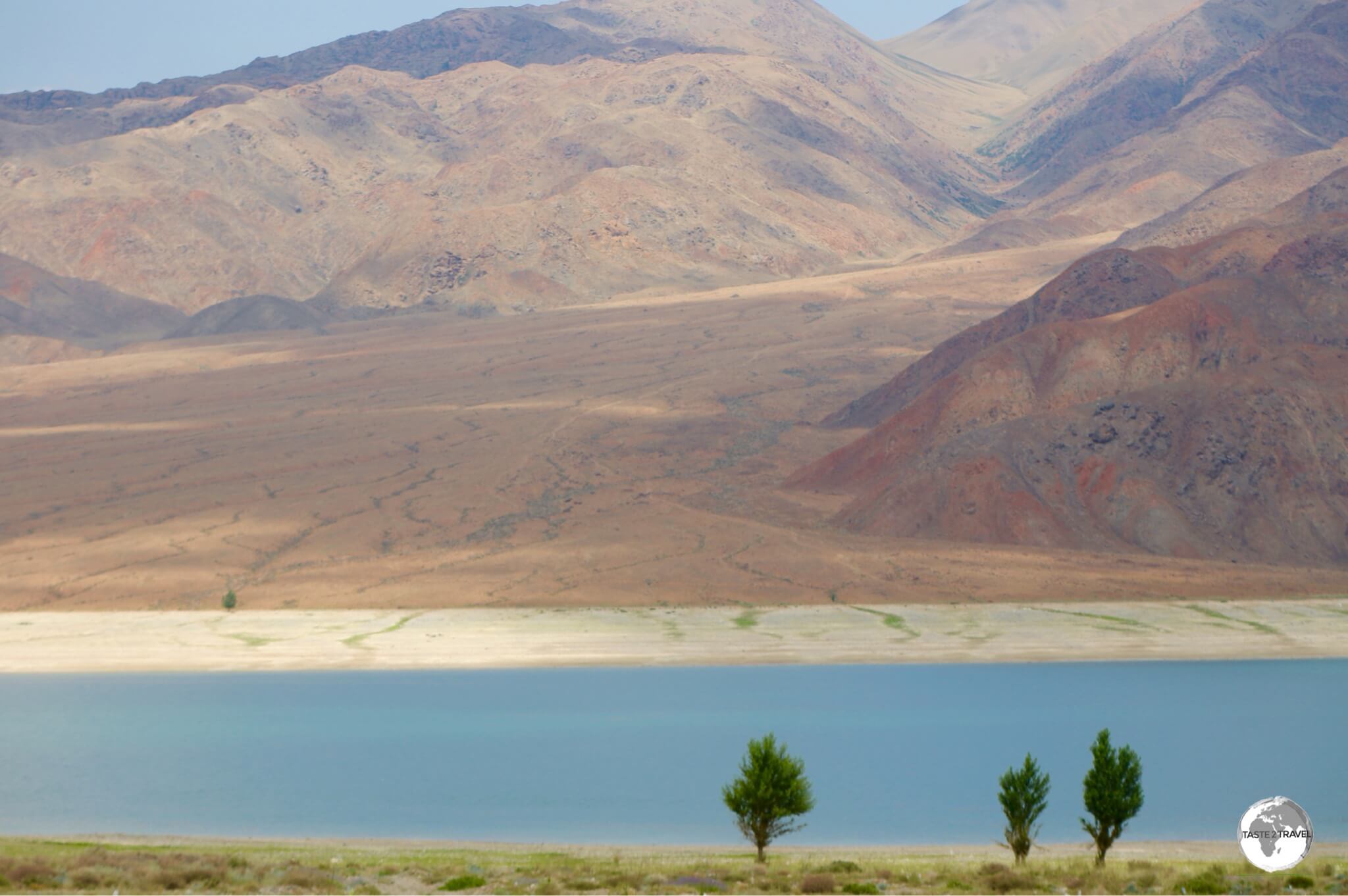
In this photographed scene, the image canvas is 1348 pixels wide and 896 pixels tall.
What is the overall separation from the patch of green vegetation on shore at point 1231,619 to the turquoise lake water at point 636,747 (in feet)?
15.1

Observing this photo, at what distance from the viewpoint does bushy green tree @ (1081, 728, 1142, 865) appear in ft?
83.5

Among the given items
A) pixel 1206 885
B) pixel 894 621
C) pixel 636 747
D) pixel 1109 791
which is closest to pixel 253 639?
pixel 636 747

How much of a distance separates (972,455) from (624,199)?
12588 centimetres

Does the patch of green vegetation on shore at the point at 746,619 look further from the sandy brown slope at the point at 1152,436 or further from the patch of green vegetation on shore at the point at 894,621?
the sandy brown slope at the point at 1152,436

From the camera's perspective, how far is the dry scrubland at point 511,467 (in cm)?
7125

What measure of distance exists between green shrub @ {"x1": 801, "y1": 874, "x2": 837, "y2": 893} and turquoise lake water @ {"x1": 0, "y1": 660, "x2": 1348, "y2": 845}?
7.78 metres

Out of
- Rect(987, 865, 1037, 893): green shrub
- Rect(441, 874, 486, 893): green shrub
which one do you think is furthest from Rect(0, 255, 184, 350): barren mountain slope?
Rect(987, 865, 1037, 893): green shrub

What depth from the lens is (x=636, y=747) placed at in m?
41.8

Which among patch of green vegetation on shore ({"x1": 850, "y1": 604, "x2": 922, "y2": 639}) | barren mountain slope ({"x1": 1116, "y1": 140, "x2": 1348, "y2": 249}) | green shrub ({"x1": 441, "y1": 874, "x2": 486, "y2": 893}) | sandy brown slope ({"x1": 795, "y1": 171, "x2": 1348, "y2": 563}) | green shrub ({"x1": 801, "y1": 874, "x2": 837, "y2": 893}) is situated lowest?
green shrub ({"x1": 441, "y1": 874, "x2": 486, "y2": 893})

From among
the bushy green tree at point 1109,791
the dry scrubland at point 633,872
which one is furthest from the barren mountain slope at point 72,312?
the bushy green tree at point 1109,791

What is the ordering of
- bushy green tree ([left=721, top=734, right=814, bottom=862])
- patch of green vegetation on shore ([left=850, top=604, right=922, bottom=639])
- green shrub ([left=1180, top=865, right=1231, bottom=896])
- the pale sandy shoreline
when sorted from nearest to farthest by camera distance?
green shrub ([left=1180, top=865, right=1231, bottom=896]) < bushy green tree ([left=721, top=734, right=814, bottom=862]) < the pale sandy shoreline < patch of green vegetation on shore ([left=850, top=604, right=922, bottom=639])

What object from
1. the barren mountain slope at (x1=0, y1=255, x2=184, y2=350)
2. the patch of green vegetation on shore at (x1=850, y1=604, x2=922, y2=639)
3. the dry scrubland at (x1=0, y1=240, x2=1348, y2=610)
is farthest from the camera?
the barren mountain slope at (x1=0, y1=255, x2=184, y2=350)

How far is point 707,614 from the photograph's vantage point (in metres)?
65.6

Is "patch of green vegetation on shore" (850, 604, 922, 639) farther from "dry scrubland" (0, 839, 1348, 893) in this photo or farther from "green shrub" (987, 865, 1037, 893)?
"green shrub" (987, 865, 1037, 893)
